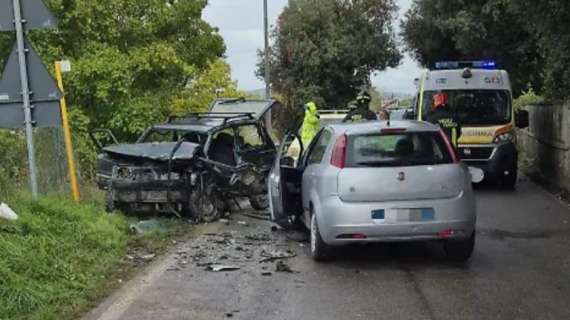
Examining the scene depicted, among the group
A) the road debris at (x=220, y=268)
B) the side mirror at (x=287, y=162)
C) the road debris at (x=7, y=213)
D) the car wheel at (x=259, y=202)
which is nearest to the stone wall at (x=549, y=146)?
the car wheel at (x=259, y=202)

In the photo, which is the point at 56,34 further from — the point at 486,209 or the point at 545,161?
the point at 545,161

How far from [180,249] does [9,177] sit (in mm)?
3159

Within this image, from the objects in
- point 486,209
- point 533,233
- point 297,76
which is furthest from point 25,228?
point 297,76

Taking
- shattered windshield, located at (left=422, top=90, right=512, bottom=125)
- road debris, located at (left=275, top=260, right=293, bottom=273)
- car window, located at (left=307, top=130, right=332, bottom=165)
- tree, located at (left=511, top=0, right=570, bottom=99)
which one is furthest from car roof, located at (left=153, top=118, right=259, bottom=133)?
tree, located at (left=511, top=0, right=570, bottom=99)

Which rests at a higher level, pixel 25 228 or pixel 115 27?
pixel 115 27

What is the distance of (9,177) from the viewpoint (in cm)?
1070

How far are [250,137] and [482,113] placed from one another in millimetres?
5265

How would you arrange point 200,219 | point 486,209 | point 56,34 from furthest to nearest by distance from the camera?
point 56,34, point 486,209, point 200,219

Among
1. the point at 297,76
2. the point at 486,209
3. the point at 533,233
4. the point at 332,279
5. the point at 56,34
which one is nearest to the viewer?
the point at 332,279

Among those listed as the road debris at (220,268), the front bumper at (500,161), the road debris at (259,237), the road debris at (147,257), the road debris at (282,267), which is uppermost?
the front bumper at (500,161)

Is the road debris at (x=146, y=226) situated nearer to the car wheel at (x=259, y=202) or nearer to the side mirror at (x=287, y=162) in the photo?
the side mirror at (x=287, y=162)

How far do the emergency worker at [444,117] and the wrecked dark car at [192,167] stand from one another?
3.61m

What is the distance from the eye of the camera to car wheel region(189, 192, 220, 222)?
10867 mm

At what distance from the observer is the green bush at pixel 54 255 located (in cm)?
626
